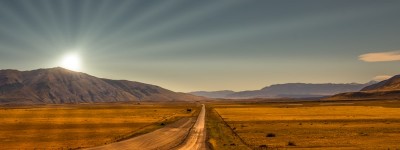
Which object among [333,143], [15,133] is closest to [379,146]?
[333,143]

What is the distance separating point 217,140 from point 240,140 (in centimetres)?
337

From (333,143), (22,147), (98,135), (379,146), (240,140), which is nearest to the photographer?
(379,146)

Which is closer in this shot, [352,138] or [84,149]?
[84,149]

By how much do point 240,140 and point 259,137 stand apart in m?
4.75

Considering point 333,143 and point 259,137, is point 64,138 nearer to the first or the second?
point 259,137

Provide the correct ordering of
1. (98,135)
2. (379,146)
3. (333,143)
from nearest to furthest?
1. (379,146)
2. (333,143)
3. (98,135)

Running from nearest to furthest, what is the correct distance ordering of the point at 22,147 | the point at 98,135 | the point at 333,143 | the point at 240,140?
1. the point at 333,143
2. the point at 22,147
3. the point at 240,140
4. the point at 98,135

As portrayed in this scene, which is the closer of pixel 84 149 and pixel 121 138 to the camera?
pixel 84 149

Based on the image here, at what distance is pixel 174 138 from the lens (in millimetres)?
60719

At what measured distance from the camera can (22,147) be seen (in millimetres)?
52000

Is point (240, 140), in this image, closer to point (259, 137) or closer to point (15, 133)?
point (259, 137)

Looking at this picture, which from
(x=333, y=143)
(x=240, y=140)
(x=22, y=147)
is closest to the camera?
(x=333, y=143)

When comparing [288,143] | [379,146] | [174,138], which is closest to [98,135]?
[174,138]

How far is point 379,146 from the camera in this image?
4512cm
